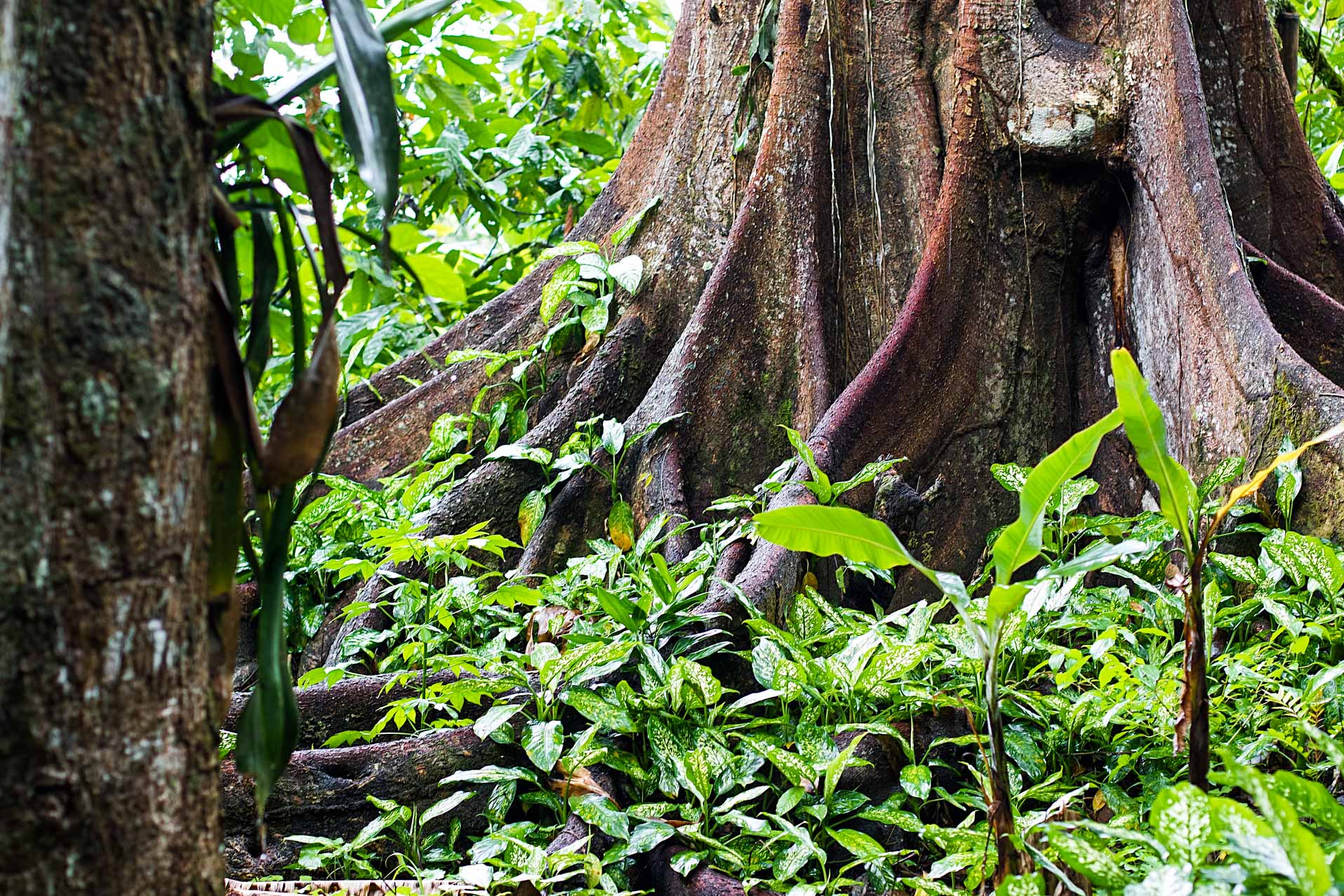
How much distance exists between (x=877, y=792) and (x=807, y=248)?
6.96 feet

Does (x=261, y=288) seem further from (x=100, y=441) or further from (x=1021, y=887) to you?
(x=1021, y=887)

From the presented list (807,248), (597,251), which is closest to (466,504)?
(597,251)

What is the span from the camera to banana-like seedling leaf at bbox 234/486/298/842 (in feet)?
4.33

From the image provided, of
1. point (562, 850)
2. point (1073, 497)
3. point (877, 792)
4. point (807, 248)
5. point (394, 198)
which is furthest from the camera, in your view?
point (807, 248)

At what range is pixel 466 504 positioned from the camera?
361cm

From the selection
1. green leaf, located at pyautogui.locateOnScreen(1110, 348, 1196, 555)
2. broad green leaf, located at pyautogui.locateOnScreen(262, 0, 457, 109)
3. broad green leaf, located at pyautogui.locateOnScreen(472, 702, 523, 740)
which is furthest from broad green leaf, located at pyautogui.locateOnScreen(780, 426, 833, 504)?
broad green leaf, located at pyautogui.locateOnScreen(262, 0, 457, 109)

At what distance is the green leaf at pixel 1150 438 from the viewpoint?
1701mm

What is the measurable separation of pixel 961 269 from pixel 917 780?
6.60 feet

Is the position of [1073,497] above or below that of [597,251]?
below

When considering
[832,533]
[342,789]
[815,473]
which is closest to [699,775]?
[832,533]

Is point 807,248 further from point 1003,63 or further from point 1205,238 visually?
point 1205,238

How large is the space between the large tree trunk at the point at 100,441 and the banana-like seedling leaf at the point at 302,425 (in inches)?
5.5

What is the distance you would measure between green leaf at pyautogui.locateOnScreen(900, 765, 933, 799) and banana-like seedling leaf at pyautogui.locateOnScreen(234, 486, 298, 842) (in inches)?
50.6

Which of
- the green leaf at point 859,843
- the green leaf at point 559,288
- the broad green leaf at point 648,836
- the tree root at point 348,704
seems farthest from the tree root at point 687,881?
the green leaf at point 559,288
